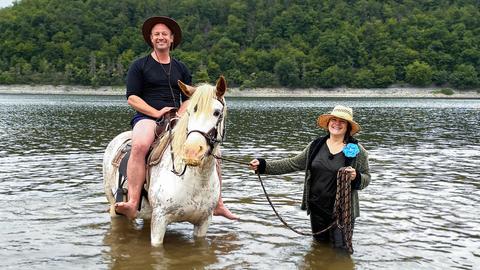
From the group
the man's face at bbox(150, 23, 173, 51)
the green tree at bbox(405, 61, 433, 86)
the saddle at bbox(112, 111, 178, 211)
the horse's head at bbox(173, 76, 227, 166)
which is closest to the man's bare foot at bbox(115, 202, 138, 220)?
the saddle at bbox(112, 111, 178, 211)

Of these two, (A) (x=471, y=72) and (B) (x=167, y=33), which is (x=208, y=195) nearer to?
(B) (x=167, y=33)

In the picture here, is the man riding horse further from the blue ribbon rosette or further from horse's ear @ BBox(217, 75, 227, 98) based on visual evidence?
the blue ribbon rosette

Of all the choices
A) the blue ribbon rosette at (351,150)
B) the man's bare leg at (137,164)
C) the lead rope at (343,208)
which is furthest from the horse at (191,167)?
the blue ribbon rosette at (351,150)

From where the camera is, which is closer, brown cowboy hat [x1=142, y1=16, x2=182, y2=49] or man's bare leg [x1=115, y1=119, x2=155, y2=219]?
man's bare leg [x1=115, y1=119, x2=155, y2=219]

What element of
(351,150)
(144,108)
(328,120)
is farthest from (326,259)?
(144,108)

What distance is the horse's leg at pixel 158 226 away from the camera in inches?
282

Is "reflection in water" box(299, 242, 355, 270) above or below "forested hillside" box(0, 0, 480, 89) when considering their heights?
below

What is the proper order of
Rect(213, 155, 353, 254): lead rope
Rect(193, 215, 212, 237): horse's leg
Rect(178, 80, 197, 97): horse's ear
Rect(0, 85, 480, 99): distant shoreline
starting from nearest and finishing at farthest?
Rect(178, 80, 197, 97): horse's ear → Rect(213, 155, 353, 254): lead rope → Rect(193, 215, 212, 237): horse's leg → Rect(0, 85, 480, 99): distant shoreline

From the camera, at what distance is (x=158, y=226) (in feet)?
24.0

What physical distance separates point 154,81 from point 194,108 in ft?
5.05

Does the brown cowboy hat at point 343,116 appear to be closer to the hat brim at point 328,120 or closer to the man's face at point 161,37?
the hat brim at point 328,120

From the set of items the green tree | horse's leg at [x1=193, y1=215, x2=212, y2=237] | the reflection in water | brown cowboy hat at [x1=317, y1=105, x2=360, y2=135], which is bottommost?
the reflection in water

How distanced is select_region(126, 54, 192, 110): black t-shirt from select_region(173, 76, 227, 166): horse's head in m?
1.11

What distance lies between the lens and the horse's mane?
6.30 m
